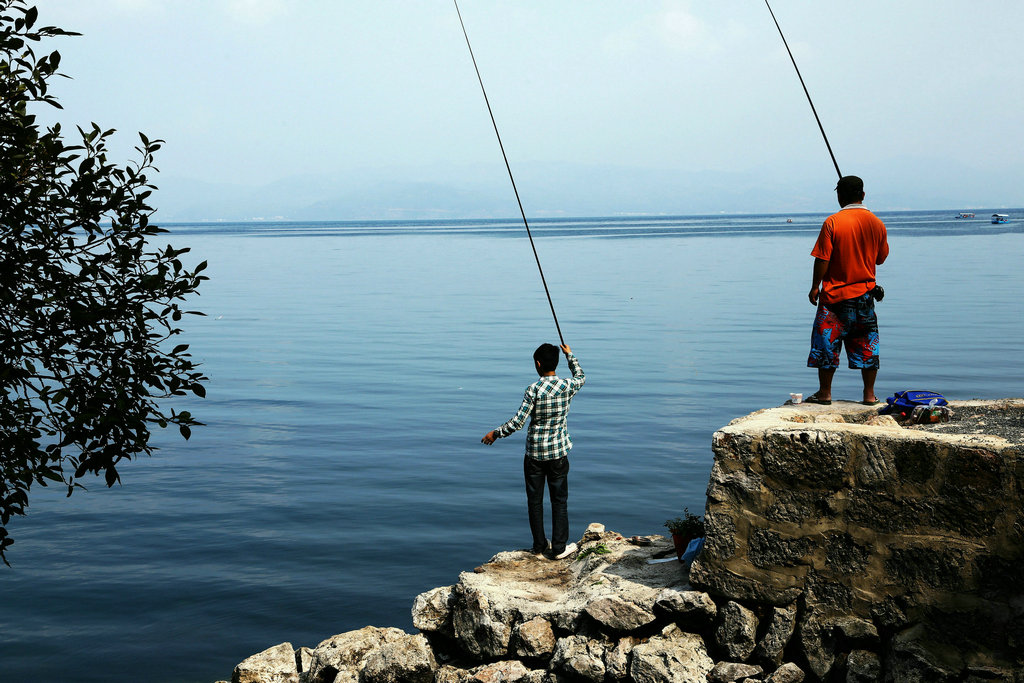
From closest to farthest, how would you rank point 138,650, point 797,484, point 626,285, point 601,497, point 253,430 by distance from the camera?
point 797,484
point 138,650
point 601,497
point 253,430
point 626,285

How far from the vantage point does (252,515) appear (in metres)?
12.7

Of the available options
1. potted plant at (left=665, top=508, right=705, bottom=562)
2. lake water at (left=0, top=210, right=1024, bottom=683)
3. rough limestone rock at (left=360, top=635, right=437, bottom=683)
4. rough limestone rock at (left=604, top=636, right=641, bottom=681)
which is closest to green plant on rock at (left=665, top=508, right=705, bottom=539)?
potted plant at (left=665, top=508, right=705, bottom=562)

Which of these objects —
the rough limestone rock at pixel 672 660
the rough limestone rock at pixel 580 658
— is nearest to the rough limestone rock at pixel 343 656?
the rough limestone rock at pixel 580 658

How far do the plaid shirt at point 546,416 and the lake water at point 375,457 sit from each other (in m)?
2.78

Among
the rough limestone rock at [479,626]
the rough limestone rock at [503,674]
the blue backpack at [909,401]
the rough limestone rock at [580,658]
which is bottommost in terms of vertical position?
the rough limestone rock at [503,674]

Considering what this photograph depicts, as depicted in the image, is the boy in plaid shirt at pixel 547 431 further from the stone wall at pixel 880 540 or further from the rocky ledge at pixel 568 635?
the stone wall at pixel 880 540

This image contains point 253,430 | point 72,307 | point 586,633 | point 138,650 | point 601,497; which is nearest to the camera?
point 72,307

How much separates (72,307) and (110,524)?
26.7 ft

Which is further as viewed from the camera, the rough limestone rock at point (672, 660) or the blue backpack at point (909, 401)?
the blue backpack at point (909, 401)

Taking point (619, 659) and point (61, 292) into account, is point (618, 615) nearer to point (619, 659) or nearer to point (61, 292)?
point (619, 659)

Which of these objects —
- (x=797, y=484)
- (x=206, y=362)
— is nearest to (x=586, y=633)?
(x=797, y=484)

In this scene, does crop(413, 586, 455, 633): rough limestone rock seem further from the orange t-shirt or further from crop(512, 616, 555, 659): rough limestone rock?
the orange t-shirt

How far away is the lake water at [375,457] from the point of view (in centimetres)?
983

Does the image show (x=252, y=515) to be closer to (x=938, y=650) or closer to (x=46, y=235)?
(x=46, y=235)
